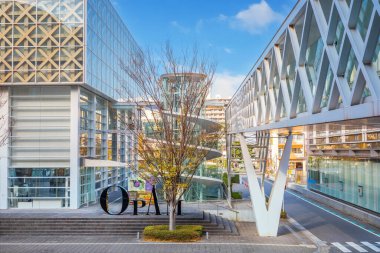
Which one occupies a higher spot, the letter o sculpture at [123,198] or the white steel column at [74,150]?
the white steel column at [74,150]

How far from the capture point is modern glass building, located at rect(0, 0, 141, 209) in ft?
94.5

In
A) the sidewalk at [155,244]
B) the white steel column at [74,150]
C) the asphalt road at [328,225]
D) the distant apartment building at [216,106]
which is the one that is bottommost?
the asphalt road at [328,225]

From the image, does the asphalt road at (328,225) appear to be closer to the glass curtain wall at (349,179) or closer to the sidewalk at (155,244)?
the glass curtain wall at (349,179)

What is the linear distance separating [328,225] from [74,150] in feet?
58.4

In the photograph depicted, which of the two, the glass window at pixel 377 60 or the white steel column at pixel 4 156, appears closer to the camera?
the glass window at pixel 377 60

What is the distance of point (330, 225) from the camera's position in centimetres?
2527

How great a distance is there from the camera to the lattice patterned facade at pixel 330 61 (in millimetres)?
7141

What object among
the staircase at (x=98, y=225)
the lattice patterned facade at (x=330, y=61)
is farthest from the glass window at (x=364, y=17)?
the staircase at (x=98, y=225)

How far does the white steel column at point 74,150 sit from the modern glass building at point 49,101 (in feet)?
0.22

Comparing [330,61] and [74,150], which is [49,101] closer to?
[74,150]

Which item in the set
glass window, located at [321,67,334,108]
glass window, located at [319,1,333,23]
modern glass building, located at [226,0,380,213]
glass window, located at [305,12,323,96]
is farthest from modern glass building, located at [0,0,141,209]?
glass window, located at [319,1,333,23]

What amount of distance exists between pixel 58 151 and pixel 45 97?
4.11 meters

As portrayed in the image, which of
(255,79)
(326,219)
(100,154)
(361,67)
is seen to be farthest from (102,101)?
(361,67)

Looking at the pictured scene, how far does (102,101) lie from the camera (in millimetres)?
35344
